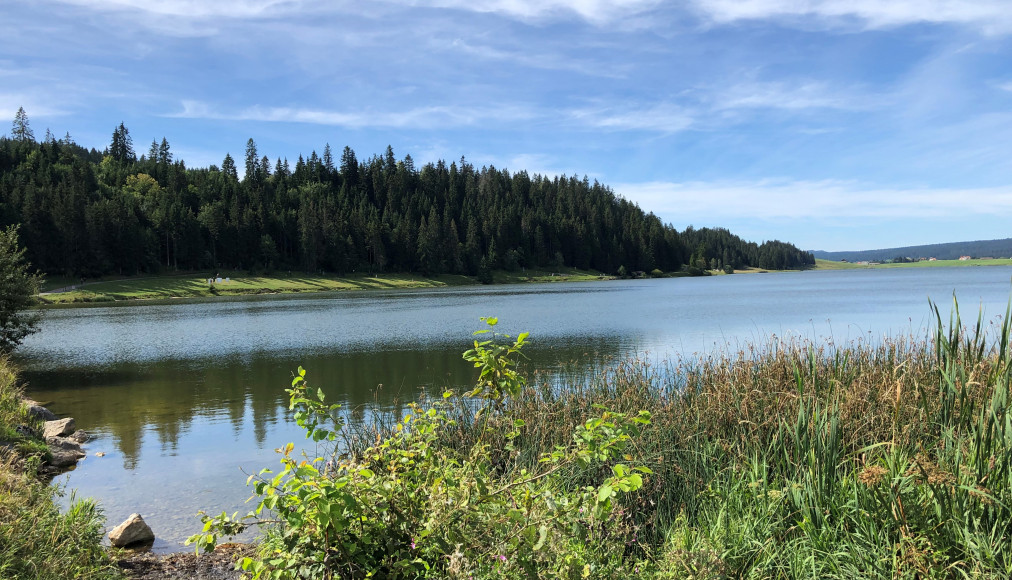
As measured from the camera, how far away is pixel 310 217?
118 meters

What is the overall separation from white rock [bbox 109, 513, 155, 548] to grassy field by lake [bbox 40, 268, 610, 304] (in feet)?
238

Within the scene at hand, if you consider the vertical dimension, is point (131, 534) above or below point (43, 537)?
below

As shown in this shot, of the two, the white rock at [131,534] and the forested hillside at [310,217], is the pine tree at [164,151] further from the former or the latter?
the white rock at [131,534]

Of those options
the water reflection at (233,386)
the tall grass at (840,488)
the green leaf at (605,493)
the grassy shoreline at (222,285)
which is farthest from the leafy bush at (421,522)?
the grassy shoreline at (222,285)

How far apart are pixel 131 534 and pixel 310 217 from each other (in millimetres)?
115555

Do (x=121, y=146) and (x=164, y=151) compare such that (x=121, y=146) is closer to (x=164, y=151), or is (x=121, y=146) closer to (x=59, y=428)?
(x=164, y=151)

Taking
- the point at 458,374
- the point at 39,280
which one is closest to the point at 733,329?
the point at 458,374

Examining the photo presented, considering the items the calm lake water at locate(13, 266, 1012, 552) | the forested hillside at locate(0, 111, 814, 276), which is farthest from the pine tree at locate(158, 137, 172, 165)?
the calm lake water at locate(13, 266, 1012, 552)

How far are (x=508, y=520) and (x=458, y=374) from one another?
1679cm

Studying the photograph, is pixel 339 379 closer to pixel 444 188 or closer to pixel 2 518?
pixel 2 518

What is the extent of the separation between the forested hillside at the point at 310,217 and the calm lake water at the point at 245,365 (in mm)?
56601

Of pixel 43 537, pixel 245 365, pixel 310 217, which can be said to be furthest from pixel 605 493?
pixel 310 217

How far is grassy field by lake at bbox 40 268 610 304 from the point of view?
7919 cm

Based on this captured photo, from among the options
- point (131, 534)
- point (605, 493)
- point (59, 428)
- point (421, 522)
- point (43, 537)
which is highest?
point (605, 493)
